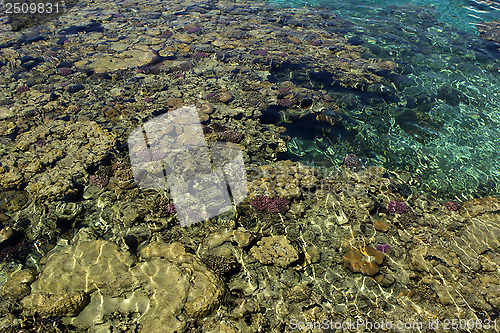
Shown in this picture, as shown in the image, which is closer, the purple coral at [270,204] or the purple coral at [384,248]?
the purple coral at [384,248]

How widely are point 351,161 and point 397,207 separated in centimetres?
213

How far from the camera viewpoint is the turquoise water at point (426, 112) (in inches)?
386

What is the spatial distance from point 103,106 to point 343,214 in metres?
9.87

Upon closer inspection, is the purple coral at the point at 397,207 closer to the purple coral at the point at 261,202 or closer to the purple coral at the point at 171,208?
the purple coral at the point at 261,202

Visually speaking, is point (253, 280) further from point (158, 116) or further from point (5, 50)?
point (5, 50)

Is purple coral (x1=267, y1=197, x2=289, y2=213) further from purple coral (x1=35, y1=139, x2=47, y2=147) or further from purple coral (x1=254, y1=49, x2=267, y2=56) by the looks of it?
purple coral (x1=254, y1=49, x2=267, y2=56)

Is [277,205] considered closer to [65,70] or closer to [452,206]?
[452,206]

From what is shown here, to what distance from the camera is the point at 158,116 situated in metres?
11.1

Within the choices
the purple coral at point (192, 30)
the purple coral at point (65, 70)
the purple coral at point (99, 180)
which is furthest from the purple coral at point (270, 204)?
the purple coral at point (192, 30)

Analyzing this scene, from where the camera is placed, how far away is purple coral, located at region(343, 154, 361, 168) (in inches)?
379

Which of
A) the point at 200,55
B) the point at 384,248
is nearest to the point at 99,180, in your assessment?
the point at 384,248

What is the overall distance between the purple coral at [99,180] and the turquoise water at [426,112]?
610 centimetres

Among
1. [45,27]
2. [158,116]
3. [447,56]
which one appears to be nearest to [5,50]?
[45,27]

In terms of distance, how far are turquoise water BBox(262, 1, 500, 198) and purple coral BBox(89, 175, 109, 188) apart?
6.10 m
